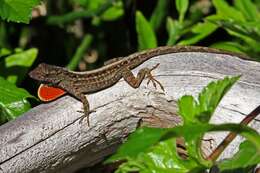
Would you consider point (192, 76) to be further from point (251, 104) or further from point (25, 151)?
point (25, 151)

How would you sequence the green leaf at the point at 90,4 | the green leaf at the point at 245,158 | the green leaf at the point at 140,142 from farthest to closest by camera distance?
the green leaf at the point at 90,4, the green leaf at the point at 245,158, the green leaf at the point at 140,142

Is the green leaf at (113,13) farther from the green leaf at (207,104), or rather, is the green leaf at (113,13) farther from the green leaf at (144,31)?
the green leaf at (207,104)

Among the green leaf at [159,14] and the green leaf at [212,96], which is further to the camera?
the green leaf at [159,14]

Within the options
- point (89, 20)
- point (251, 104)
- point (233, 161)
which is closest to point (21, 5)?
point (251, 104)

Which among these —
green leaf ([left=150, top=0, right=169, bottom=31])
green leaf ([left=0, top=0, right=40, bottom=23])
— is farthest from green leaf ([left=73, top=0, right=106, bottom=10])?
green leaf ([left=0, top=0, right=40, bottom=23])

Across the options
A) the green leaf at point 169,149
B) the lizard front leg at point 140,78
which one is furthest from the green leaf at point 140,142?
the lizard front leg at point 140,78

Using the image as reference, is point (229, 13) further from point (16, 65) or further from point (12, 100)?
point (12, 100)
